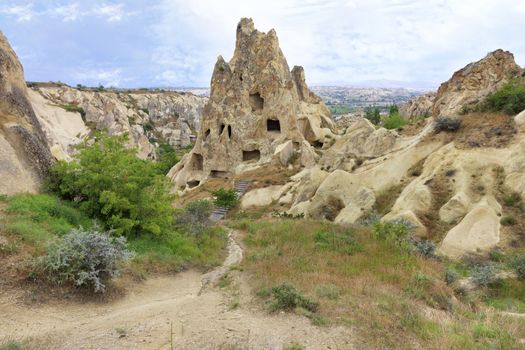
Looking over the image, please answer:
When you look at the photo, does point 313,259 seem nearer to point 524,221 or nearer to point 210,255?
point 210,255

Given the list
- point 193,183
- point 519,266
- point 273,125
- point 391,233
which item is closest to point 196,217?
point 391,233

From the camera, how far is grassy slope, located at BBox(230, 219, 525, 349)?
6027 millimetres

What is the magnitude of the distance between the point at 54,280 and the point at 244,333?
3.73 m

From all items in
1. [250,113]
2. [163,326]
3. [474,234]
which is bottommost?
[474,234]

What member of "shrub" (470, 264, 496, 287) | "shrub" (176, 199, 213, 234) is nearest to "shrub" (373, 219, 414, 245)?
→ "shrub" (470, 264, 496, 287)

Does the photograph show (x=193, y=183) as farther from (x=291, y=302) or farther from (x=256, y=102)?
(x=291, y=302)

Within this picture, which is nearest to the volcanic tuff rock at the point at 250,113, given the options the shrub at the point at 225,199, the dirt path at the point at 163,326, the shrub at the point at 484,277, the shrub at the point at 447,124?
the shrub at the point at 225,199

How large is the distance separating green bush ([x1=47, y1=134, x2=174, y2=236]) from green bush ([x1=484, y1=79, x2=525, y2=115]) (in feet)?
50.0

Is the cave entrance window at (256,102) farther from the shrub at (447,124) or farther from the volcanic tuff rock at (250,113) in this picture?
the shrub at (447,124)

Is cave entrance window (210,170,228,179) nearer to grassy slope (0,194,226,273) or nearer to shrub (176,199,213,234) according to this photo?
shrub (176,199,213,234)

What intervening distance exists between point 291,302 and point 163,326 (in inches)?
78.0

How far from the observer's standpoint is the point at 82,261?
8117 mm

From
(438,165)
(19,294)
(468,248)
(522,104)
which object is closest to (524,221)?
(468,248)

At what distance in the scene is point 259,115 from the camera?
3462 cm
